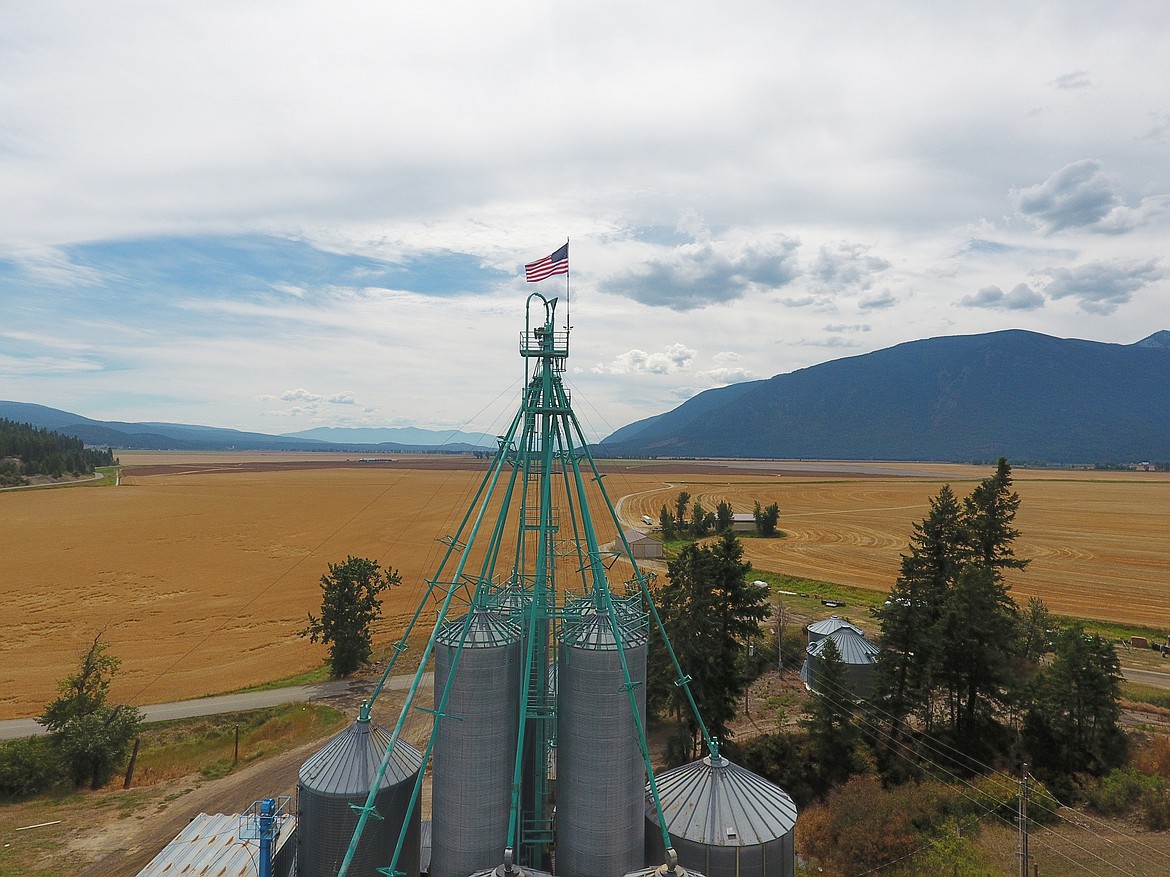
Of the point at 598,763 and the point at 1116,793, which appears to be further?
the point at 1116,793

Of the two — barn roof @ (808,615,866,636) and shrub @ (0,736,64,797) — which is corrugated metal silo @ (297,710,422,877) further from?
barn roof @ (808,615,866,636)

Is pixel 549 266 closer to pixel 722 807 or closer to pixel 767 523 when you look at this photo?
pixel 722 807

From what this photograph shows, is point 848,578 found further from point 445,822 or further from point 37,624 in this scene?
point 37,624

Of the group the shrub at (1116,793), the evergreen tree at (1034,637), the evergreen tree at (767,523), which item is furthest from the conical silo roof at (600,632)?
the evergreen tree at (767,523)

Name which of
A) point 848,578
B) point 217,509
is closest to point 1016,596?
point 848,578

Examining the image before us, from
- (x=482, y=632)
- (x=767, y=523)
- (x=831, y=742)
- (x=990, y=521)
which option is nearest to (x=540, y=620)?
(x=482, y=632)

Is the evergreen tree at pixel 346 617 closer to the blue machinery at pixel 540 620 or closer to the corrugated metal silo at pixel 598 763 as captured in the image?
the blue machinery at pixel 540 620
